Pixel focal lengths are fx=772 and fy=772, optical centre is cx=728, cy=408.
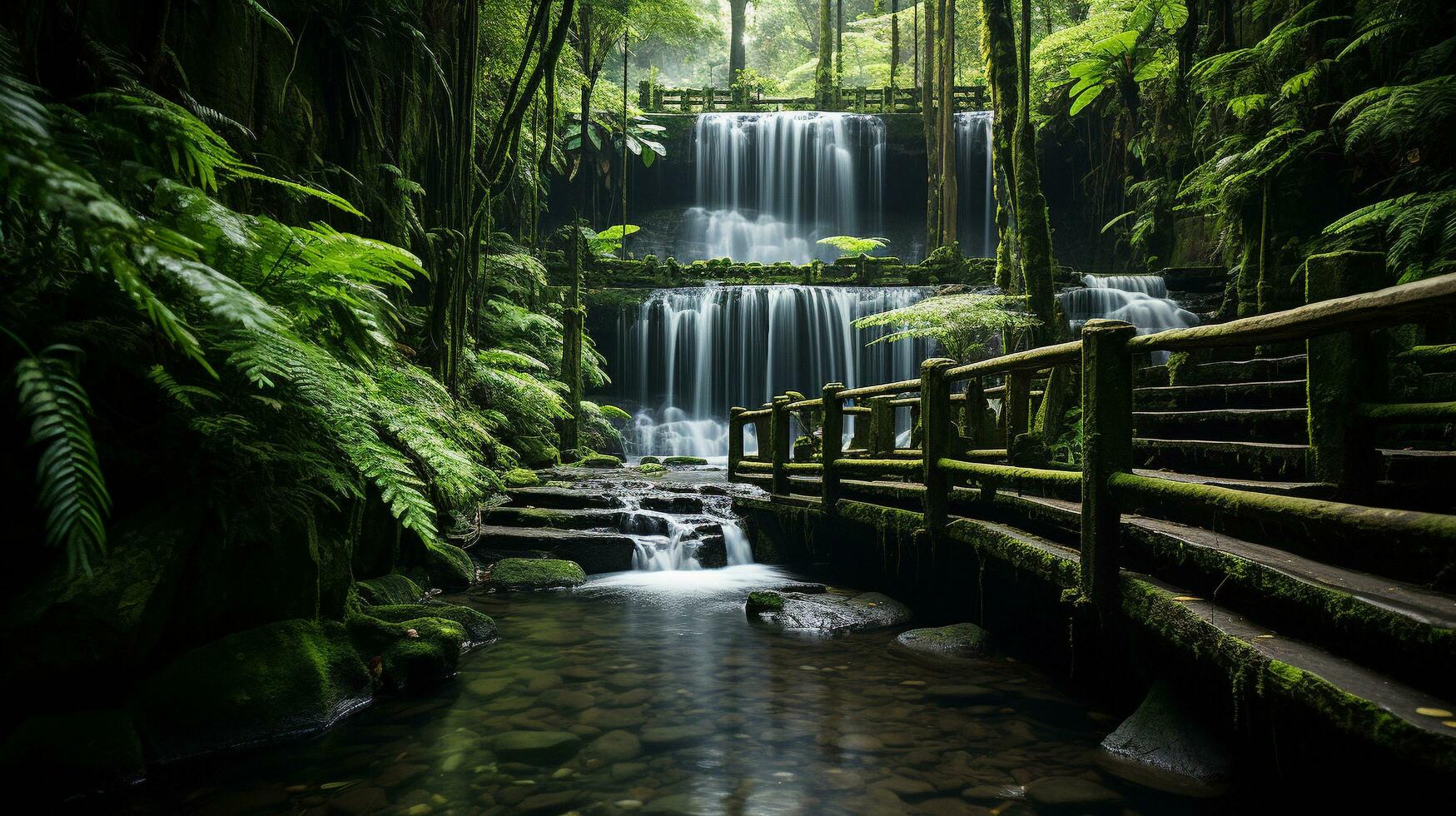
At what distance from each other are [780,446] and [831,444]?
1.43 meters

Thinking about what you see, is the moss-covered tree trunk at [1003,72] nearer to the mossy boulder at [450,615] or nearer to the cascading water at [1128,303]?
the cascading water at [1128,303]

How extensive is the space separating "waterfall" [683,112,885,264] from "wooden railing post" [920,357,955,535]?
2078cm

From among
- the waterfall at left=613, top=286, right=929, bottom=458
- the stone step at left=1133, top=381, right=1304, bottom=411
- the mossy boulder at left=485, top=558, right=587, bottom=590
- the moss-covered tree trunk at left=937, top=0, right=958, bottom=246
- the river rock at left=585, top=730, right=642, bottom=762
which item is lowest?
the river rock at left=585, top=730, right=642, bottom=762

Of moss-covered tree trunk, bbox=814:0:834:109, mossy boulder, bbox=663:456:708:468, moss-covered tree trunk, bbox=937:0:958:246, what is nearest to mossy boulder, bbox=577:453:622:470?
mossy boulder, bbox=663:456:708:468

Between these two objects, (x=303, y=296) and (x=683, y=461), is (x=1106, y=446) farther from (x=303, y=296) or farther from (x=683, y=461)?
(x=683, y=461)

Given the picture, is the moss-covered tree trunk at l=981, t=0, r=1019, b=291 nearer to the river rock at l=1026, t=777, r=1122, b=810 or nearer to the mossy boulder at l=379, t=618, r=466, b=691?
the river rock at l=1026, t=777, r=1122, b=810

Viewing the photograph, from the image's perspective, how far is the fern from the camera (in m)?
1.77

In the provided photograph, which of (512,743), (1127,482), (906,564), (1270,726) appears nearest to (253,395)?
(512,743)

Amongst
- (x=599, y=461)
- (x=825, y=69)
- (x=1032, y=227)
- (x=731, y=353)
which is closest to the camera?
(x=1032, y=227)

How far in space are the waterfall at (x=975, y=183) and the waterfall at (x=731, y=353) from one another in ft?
27.8

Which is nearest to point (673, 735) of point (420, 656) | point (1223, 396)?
point (420, 656)

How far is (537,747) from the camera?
3527mm

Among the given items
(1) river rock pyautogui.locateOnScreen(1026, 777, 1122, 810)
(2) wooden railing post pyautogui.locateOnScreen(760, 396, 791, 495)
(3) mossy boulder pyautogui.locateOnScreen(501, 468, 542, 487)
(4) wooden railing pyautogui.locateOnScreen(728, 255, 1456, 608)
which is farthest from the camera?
(3) mossy boulder pyautogui.locateOnScreen(501, 468, 542, 487)

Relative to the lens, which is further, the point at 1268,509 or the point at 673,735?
the point at 673,735
